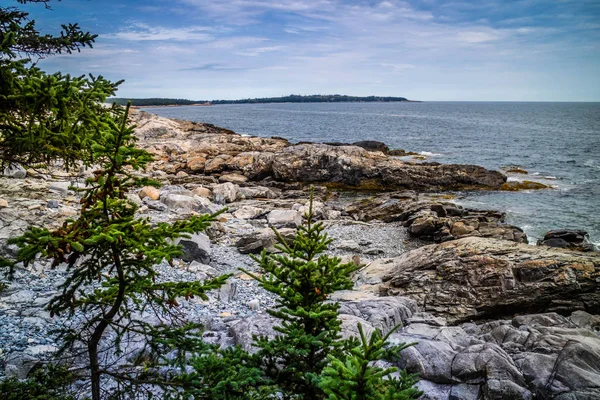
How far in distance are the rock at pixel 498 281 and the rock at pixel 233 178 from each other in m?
21.7

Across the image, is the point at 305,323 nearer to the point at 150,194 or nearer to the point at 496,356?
the point at 496,356

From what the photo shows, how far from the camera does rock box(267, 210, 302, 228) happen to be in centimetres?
2073

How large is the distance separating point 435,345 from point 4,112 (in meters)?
8.27

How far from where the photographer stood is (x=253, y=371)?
4.09 m

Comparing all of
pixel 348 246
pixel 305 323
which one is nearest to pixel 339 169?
pixel 348 246

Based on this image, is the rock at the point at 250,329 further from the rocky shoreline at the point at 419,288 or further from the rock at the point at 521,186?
the rock at the point at 521,186

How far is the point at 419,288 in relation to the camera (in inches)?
495

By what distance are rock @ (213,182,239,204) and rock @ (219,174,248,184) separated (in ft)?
15.9

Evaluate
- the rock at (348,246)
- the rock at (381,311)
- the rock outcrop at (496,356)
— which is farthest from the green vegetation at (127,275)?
the rock at (348,246)

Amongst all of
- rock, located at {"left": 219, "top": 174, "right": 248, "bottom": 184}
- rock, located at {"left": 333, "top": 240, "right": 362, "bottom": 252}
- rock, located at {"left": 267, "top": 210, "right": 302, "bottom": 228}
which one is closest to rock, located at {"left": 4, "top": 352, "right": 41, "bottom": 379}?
rock, located at {"left": 333, "top": 240, "right": 362, "bottom": 252}

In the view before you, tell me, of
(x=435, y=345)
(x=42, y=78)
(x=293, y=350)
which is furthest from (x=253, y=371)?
(x=435, y=345)

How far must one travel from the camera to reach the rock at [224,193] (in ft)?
86.7

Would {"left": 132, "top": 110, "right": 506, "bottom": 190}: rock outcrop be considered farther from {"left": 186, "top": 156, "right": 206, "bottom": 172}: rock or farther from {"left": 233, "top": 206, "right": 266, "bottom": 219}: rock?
{"left": 233, "top": 206, "right": 266, "bottom": 219}: rock

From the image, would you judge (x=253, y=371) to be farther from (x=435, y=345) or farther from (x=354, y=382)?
(x=435, y=345)
